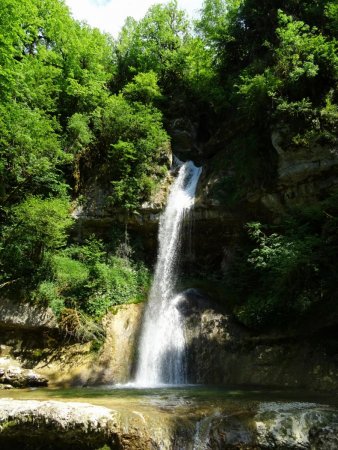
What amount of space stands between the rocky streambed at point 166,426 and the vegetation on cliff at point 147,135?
Answer: 451 centimetres

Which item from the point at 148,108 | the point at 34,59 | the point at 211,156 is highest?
the point at 34,59

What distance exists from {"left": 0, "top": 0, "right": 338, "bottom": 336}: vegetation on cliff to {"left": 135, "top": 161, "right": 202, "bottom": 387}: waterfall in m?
0.83

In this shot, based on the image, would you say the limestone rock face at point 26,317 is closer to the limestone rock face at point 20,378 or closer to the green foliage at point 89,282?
the green foliage at point 89,282

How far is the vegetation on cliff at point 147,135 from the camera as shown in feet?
37.5

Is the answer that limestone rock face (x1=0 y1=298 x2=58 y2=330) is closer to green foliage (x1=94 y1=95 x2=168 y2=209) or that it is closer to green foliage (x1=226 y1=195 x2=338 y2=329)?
green foliage (x1=94 y1=95 x2=168 y2=209)

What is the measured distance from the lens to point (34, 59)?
58.2 feet

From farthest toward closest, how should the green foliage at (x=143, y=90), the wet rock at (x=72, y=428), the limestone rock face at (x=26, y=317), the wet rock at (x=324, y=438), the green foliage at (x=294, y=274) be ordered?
the green foliage at (x=143, y=90)
the limestone rock face at (x=26, y=317)
the green foliage at (x=294, y=274)
the wet rock at (x=72, y=428)
the wet rock at (x=324, y=438)

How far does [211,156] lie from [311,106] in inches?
236

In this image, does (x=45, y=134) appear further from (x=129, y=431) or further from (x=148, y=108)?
(x=129, y=431)

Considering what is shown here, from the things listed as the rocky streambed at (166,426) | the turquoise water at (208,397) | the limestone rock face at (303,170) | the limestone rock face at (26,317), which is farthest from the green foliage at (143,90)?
the rocky streambed at (166,426)

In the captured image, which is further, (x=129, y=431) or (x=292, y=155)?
(x=292, y=155)

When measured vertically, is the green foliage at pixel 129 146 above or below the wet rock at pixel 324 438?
above

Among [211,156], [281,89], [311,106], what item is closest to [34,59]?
[211,156]

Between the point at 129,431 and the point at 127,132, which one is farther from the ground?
the point at 127,132
